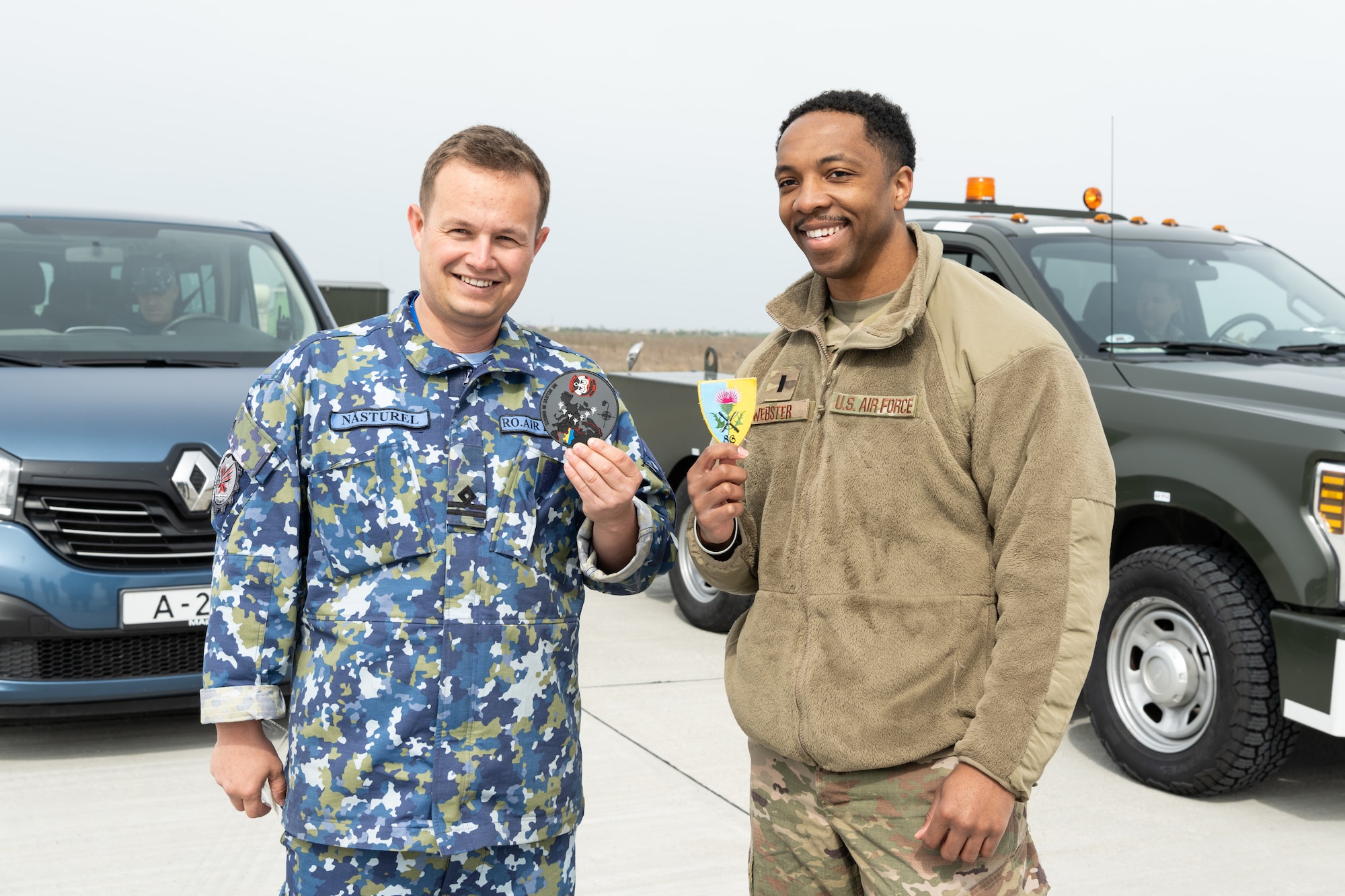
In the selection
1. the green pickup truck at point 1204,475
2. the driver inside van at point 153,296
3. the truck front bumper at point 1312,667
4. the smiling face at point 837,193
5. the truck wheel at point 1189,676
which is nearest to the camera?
the smiling face at point 837,193

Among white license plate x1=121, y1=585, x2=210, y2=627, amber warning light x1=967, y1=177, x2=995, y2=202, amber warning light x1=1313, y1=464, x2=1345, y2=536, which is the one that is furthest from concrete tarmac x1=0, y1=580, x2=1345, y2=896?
amber warning light x1=967, y1=177, x2=995, y2=202

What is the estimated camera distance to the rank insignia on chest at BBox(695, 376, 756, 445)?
7.29ft

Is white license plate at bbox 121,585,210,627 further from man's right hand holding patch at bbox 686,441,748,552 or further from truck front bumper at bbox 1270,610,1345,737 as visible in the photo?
truck front bumper at bbox 1270,610,1345,737

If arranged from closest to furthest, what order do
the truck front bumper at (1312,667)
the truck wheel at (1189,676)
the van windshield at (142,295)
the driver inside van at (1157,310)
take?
the truck front bumper at (1312,667) → the truck wheel at (1189,676) → the driver inside van at (1157,310) → the van windshield at (142,295)

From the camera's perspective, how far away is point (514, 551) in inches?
85.9

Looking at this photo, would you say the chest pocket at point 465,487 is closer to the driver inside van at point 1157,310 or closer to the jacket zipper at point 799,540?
the jacket zipper at point 799,540

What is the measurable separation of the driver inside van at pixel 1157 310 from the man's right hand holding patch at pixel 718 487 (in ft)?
11.4

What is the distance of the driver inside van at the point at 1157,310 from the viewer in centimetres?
516

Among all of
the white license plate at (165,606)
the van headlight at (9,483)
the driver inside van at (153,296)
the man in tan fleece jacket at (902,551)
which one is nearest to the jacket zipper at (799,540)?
the man in tan fleece jacket at (902,551)

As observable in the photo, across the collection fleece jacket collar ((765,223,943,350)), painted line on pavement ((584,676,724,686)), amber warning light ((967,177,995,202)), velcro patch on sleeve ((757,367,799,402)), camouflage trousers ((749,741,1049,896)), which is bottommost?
painted line on pavement ((584,676,724,686))

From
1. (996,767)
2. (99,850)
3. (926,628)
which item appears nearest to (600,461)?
(926,628)

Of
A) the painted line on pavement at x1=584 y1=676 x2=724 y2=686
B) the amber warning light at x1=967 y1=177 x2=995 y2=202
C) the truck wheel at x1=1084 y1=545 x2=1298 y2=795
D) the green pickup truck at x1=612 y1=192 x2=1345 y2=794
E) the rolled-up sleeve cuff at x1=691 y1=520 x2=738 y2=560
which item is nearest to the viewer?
the rolled-up sleeve cuff at x1=691 y1=520 x2=738 y2=560

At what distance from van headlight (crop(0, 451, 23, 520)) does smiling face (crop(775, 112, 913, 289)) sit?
331cm

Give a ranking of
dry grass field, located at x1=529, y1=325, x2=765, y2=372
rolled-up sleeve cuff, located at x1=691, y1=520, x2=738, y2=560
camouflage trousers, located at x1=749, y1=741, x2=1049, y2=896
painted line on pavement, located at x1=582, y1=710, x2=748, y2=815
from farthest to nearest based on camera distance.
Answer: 1. dry grass field, located at x1=529, y1=325, x2=765, y2=372
2. painted line on pavement, located at x1=582, y1=710, x2=748, y2=815
3. rolled-up sleeve cuff, located at x1=691, y1=520, x2=738, y2=560
4. camouflage trousers, located at x1=749, y1=741, x2=1049, y2=896
